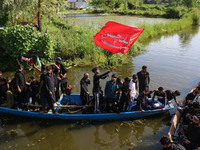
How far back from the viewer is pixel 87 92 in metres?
7.40

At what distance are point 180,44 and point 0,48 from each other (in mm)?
16857

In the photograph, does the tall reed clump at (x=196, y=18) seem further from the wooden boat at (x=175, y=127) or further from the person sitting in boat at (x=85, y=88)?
the person sitting in boat at (x=85, y=88)

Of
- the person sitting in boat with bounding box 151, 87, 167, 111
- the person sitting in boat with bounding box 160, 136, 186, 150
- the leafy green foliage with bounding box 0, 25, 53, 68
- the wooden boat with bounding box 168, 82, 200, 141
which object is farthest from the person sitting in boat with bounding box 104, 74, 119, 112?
the leafy green foliage with bounding box 0, 25, 53, 68

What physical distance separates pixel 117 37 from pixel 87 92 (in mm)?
2562

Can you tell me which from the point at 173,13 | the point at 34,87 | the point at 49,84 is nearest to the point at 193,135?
the point at 49,84

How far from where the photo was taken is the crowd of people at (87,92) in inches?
270

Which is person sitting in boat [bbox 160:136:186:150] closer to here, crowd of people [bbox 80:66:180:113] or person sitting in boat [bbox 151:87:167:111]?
crowd of people [bbox 80:66:180:113]

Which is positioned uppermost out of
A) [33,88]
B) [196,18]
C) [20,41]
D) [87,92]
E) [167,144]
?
[196,18]

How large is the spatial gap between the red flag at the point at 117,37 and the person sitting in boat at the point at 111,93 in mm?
1338

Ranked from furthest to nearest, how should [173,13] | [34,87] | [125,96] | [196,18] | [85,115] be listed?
[173,13]
[196,18]
[34,87]
[85,115]
[125,96]

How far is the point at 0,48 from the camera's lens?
11.9 metres

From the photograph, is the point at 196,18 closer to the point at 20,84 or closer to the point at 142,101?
the point at 142,101

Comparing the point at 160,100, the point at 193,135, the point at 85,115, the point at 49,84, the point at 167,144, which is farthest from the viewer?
the point at 160,100

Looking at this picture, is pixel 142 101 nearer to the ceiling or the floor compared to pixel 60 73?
nearer to the floor
